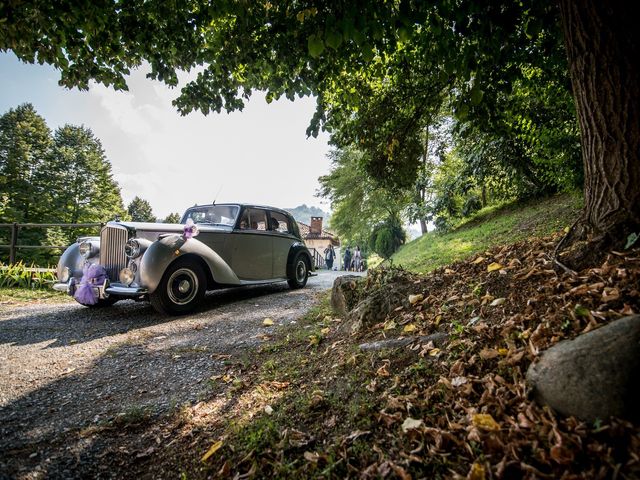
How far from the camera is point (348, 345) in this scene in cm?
290

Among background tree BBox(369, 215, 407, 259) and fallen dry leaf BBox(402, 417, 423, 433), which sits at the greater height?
background tree BBox(369, 215, 407, 259)

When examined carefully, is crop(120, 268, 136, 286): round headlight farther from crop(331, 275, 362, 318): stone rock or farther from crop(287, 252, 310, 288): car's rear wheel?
crop(287, 252, 310, 288): car's rear wheel

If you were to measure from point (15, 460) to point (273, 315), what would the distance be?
338cm

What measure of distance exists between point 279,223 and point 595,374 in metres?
6.87

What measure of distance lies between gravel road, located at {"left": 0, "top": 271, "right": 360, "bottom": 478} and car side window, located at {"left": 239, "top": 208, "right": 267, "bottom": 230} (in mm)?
1821

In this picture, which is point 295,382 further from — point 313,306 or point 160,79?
point 160,79

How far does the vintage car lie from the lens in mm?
4918

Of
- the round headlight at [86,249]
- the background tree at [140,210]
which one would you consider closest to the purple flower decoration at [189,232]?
the round headlight at [86,249]

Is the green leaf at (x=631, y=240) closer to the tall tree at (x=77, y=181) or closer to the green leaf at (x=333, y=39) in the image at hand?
the green leaf at (x=333, y=39)

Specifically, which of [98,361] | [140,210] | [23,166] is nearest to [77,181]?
[23,166]

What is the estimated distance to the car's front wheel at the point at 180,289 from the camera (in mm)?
4930

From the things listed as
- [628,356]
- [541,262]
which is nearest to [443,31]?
[541,262]

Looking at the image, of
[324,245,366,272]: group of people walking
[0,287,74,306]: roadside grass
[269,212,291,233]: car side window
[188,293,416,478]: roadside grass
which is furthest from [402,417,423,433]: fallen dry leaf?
[324,245,366,272]: group of people walking

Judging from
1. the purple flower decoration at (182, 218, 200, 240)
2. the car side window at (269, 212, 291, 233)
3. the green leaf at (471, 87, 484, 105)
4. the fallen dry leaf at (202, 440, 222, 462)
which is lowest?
the fallen dry leaf at (202, 440, 222, 462)
